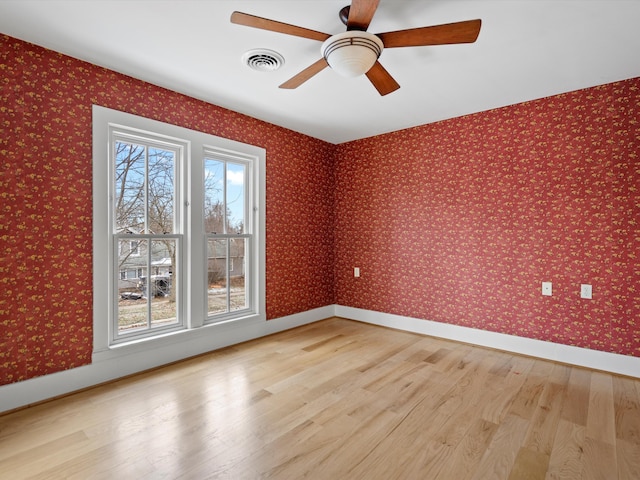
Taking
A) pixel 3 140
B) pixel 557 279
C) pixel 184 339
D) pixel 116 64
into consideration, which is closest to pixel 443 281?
→ pixel 557 279

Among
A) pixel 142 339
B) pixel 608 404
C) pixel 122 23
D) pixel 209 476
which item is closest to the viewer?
pixel 209 476

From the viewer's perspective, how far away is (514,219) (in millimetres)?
3295

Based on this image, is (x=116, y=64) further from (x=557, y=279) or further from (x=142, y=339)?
(x=557, y=279)

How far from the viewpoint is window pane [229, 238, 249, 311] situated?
3631 millimetres

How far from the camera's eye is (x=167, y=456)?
5.66 ft

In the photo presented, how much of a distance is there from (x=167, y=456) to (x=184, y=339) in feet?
4.77

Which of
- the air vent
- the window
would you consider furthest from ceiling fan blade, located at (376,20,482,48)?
the window

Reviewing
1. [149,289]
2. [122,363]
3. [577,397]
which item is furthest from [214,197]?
[577,397]

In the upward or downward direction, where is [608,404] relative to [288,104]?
downward

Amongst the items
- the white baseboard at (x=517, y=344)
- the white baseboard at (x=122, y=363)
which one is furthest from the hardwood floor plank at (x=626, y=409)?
the white baseboard at (x=122, y=363)

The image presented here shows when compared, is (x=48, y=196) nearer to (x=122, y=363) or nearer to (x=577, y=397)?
(x=122, y=363)

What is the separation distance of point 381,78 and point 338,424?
2303 mm

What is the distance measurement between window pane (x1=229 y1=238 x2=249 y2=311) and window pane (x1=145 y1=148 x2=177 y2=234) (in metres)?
0.73

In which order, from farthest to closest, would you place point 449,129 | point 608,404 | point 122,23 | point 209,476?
1. point 449,129
2. point 608,404
3. point 122,23
4. point 209,476
